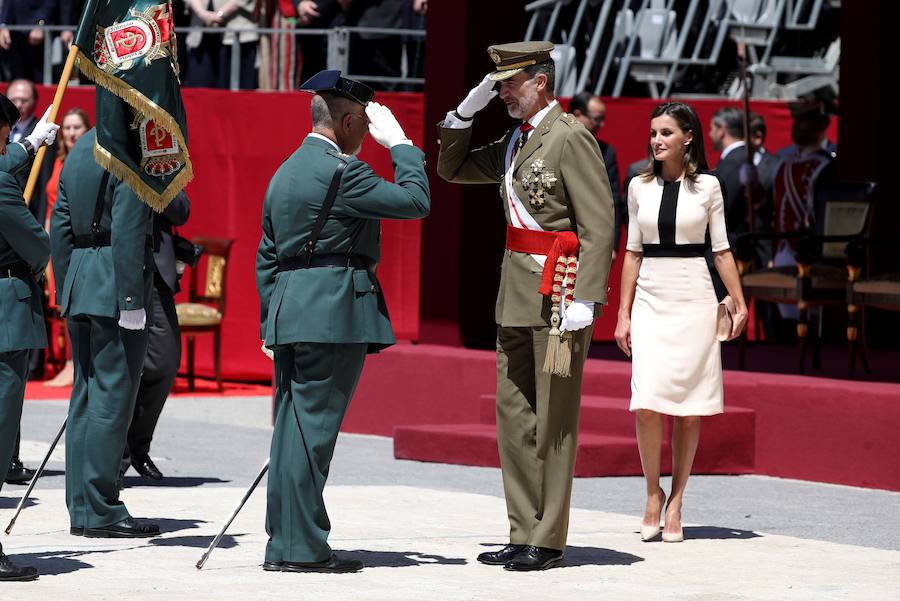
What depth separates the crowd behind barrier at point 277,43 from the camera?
15.5m

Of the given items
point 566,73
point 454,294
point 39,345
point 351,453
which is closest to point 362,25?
point 566,73

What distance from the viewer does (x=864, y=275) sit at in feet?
44.2

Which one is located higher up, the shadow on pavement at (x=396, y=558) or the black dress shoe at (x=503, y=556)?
the black dress shoe at (x=503, y=556)

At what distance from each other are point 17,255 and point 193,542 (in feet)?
5.09

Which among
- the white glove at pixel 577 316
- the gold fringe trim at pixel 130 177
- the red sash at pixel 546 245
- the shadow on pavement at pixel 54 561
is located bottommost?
the shadow on pavement at pixel 54 561

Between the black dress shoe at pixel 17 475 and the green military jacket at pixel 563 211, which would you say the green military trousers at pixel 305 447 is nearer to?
the green military jacket at pixel 563 211

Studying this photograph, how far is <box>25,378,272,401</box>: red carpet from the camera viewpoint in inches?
572

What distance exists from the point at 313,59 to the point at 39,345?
8930mm

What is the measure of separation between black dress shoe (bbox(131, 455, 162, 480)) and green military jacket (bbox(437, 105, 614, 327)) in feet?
10.7

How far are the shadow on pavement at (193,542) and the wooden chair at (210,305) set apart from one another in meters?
6.69

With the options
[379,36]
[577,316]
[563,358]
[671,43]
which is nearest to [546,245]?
[577,316]

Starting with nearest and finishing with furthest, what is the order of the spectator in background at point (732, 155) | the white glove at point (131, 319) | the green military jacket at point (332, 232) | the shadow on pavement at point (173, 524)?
the green military jacket at point (332, 232)
the white glove at point (131, 319)
the shadow on pavement at point (173, 524)
the spectator in background at point (732, 155)

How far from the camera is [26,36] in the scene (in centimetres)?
1700

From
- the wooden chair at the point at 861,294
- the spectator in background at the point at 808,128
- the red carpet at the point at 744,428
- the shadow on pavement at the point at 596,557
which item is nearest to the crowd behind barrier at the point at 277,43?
the spectator in background at the point at 808,128
